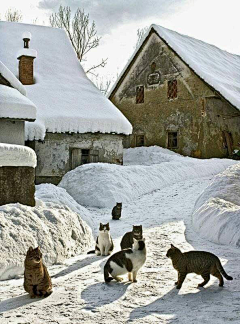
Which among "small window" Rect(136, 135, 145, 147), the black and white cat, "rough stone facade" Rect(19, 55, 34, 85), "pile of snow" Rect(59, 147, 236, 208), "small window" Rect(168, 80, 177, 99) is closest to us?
the black and white cat

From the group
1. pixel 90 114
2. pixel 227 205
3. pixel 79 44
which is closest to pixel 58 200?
pixel 227 205

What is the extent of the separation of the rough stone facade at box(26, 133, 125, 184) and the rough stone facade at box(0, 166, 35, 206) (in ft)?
27.4

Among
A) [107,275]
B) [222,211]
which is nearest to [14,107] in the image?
[222,211]

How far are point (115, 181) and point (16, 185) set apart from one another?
22.3 feet

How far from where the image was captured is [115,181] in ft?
44.4

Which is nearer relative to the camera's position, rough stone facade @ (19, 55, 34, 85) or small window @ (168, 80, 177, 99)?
rough stone facade @ (19, 55, 34, 85)

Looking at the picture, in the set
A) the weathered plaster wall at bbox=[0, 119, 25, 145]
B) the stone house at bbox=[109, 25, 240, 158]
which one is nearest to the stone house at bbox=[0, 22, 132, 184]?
the weathered plaster wall at bbox=[0, 119, 25, 145]

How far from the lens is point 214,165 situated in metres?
18.5

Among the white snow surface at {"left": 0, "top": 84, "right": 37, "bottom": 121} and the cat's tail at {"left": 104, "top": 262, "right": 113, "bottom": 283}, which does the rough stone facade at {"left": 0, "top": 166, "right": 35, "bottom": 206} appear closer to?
the white snow surface at {"left": 0, "top": 84, "right": 37, "bottom": 121}

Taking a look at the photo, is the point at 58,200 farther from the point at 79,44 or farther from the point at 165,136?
the point at 79,44

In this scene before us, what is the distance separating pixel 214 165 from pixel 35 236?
44.5ft

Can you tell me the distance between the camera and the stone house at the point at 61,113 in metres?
15.9

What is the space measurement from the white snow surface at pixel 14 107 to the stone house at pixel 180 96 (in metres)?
12.9

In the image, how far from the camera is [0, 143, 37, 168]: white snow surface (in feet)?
21.7
